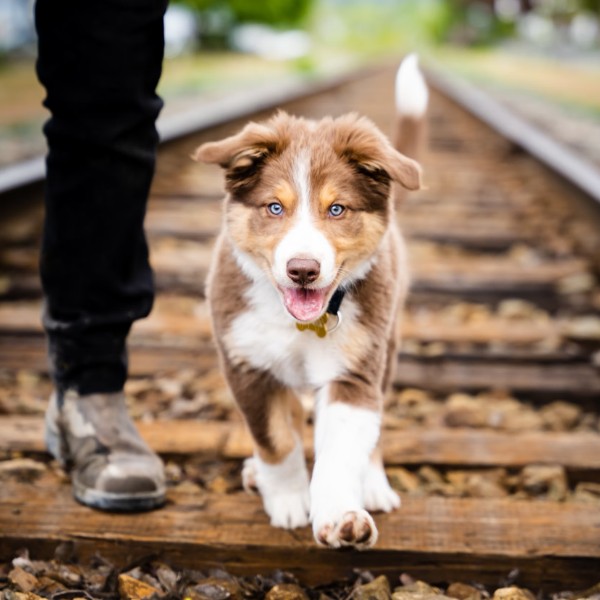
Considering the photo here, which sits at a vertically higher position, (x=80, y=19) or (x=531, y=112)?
(x=80, y=19)

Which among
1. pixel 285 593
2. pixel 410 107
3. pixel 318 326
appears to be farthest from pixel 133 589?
pixel 410 107

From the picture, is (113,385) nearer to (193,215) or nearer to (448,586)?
(448,586)

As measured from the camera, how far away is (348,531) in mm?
2318

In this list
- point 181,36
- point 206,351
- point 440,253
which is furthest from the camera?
point 181,36

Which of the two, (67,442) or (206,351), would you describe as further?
(206,351)

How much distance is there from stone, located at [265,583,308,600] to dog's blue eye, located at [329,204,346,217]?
36.9 inches

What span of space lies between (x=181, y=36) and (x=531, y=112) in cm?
3018

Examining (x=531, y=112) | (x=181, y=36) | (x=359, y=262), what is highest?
(x=359, y=262)

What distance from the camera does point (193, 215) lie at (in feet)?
22.5

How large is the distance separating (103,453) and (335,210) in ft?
3.48

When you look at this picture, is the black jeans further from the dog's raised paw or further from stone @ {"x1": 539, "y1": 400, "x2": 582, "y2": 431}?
stone @ {"x1": 539, "y1": 400, "x2": 582, "y2": 431}

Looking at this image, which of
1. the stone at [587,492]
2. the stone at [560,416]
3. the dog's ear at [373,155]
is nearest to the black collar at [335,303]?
the dog's ear at [373,155]

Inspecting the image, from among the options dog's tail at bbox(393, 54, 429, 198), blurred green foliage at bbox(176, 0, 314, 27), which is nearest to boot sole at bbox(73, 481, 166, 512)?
dog's tail at bbox(393, 54, 429, 198)

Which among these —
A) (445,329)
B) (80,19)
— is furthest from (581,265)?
(80,19)
